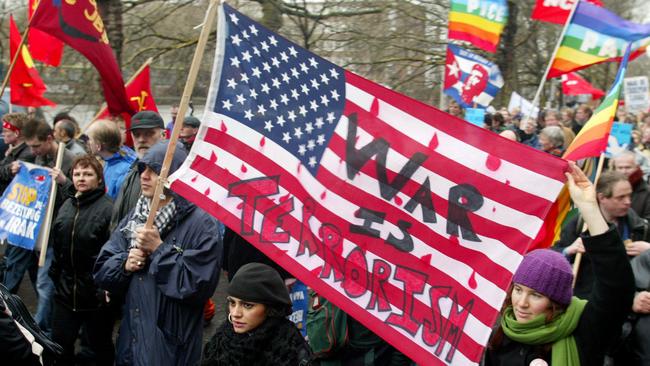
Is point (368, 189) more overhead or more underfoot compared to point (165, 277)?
more overhead

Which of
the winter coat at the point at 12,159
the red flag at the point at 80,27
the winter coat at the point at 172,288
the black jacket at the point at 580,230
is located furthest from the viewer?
the winter coat at the point at 12,159


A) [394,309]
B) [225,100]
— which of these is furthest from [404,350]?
[225,100]

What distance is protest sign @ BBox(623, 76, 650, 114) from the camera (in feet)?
45.6

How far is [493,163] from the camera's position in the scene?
2.96 meters

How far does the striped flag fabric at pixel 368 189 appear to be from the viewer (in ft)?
9.60

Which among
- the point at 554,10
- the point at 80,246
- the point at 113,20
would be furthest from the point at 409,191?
the point at 113,20

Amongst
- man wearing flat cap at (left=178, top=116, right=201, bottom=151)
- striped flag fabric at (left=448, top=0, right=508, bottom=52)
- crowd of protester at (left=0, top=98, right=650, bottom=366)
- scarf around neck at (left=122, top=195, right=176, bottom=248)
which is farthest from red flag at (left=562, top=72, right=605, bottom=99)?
scarf around neck at (left=122, top=195, right=176, bottom=248)

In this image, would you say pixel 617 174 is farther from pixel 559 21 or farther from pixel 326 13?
pixel 326 13

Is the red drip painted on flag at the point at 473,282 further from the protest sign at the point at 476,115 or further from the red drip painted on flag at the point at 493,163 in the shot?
the protest sign at the point at 476,115

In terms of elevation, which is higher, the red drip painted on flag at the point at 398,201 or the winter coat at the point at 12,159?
the red drip painted on flag at the point at 398,201

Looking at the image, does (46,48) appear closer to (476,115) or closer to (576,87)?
(476,115)

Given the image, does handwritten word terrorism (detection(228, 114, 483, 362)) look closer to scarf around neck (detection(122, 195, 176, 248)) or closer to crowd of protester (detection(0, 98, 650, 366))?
crowd of protester (detection(0, 98, 650, 366))

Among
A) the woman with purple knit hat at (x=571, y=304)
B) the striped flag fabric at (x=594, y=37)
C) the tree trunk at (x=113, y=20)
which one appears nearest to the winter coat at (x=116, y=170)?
the woman with purple knit hat at (x=571, y=304)

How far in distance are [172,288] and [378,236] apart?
116 centimetres
